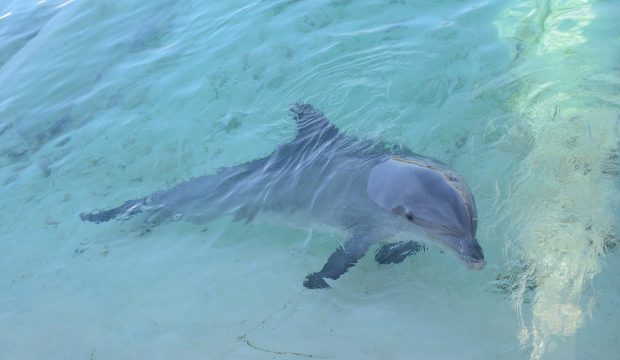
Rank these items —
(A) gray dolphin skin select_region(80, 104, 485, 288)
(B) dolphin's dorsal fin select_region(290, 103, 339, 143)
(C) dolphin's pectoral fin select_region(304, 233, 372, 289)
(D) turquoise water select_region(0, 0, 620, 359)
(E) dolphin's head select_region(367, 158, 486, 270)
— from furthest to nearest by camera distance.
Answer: (B) dolphin's dorsal fin select_region(290, 103, 339, 143), (C) dolphin's pectoral fin select_region(304, 233, 372, 289), (A) gray dolphin skin select_region(80, 104, 485, 288), (E) dolphin's head select_region(367, 158, 486, 270), (D) turquoise water select_region(0, 0, 620, 359)

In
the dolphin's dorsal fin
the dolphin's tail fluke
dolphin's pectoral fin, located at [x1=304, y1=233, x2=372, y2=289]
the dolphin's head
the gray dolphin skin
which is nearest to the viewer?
the dolphin's head

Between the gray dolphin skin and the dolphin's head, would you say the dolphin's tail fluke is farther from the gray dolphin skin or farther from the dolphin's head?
the dolphin's head

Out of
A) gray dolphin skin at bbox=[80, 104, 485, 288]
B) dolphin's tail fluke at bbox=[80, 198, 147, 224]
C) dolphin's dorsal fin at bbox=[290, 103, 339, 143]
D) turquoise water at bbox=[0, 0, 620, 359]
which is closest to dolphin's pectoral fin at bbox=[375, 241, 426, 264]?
gray dolphin skin at bbox=[80, 104, 485, 288]

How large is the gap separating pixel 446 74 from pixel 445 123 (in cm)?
104

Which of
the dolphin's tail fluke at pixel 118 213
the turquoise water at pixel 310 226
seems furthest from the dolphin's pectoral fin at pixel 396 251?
the dolphin's tail fluke at pixel 118 213

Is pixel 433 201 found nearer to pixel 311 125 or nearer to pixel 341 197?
pixel 341 197

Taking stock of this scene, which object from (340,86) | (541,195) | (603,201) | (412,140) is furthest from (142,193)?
(603,201)

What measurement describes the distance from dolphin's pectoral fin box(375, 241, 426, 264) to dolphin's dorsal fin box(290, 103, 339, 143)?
5.63ft

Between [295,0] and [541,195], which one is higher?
[295,0]

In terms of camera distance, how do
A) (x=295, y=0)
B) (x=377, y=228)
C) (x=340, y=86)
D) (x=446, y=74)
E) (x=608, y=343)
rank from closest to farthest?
(x=608, y=343) < (x=377, y=228) < (x=446, y=74) < (x=340, y=86) < (x=295, y=0)

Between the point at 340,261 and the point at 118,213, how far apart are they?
10.9ft

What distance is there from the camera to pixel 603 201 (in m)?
4.48

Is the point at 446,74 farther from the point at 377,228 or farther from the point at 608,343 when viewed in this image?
the point at 608,343

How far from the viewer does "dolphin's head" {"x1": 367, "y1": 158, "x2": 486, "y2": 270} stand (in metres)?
4.36
